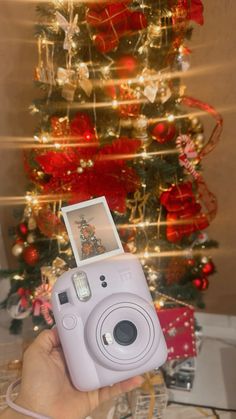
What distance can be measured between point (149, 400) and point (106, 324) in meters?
0.66

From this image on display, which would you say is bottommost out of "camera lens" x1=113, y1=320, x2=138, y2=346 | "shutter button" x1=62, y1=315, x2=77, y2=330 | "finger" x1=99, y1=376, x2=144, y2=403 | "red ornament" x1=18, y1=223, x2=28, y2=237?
"finger" x1=99, y1=376, x2=144, y2=403

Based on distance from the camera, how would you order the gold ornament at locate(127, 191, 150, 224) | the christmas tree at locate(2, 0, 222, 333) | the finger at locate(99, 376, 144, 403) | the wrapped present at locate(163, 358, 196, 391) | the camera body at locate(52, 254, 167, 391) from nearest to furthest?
the camera body at locate(52, 254, 167, 391), the finger at locate(99, 376, 144, 403), the christmas tree at locate(2, 0, 222, 333), the gold ornament at locate(127, 191, 150, 224), the wrapped present at locate(163, 358, 196, 391)

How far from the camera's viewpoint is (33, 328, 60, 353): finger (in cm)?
88

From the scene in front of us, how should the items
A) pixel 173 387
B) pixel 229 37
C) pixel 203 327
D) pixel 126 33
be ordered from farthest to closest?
pixel 203 327 → pixel 173 387 → pixel 229 37 → pixel 126 33

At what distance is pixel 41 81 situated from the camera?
114 centimetres

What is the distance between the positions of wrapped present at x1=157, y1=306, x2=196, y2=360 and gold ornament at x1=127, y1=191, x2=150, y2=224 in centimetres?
35

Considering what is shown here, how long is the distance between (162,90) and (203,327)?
1.12 m

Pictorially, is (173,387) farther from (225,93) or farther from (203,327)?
(225,93)

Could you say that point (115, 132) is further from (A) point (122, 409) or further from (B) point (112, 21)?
(A) point (122, 409)

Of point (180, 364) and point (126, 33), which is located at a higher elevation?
point (126, 33)

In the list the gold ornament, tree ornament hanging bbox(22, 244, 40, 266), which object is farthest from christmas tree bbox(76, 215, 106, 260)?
tree ornament hanging bbox(22, 244, 40, 266)

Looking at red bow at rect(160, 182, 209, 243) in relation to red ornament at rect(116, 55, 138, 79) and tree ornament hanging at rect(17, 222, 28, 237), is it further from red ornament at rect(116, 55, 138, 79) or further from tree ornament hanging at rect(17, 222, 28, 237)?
tree ornament hanging at rect(17, 222, 28, 237)

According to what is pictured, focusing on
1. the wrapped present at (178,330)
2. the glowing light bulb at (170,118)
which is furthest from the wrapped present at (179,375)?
the glowing light bulb at (170,118)

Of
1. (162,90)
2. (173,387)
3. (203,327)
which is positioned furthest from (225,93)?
(173,387)
